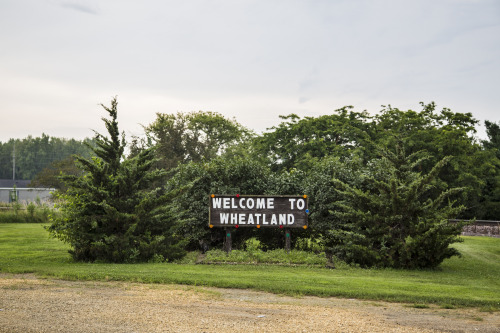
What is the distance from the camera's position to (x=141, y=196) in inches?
652

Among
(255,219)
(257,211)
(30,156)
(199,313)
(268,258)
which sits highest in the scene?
(30,156)

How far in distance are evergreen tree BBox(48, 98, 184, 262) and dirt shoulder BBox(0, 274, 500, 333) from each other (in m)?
4.38

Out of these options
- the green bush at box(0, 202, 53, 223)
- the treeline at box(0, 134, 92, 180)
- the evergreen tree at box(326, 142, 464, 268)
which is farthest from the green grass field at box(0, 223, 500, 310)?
the treeline at box(0, 134, 92, 180)

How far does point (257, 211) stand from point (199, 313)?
31.3 feet

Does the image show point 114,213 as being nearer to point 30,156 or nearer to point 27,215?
point 27,215

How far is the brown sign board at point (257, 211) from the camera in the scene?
18.0 metres

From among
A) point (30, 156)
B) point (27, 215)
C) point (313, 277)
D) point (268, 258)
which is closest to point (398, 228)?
point (268, 258)

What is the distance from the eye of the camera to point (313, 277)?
1277cm

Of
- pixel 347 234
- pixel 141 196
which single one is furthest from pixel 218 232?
pixel 347 234

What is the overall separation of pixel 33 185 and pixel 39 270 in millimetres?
58049

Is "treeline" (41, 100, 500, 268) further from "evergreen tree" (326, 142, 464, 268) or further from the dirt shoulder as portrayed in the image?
the dirt shoulder

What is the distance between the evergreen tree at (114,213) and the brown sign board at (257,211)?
76.1 inches

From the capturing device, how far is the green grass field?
10.8 m

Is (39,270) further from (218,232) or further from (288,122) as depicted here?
(288,122)
